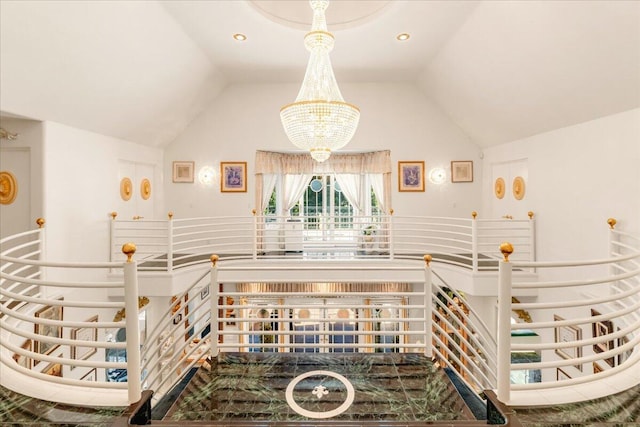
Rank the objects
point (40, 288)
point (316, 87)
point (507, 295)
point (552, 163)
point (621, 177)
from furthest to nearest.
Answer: point (552, 163) < point (40, 288) < point (621, 177) < point (316, 87) < point (507, 295)

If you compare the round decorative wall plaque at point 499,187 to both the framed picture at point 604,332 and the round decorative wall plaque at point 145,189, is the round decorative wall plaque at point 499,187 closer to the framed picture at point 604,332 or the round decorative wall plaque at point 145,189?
the framed picture at point 604,332

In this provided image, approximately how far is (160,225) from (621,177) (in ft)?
24.3

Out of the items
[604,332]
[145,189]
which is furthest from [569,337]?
[145,189]

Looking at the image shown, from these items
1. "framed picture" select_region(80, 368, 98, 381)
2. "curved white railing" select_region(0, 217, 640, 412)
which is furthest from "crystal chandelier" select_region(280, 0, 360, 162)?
"framed picture" select_region(80, 368, 98, 381)

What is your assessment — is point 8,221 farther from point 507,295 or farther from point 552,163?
point 552,163

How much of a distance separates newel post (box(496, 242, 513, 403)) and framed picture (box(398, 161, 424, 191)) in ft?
17.8

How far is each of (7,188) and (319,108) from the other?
434 cm

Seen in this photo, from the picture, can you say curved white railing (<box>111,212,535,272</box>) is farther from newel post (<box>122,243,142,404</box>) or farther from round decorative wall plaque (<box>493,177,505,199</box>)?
newel post (<box>122,243,142,404</box>)

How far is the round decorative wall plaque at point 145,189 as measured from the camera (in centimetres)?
655

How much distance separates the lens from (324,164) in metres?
7.58

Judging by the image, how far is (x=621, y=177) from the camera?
3.86 m

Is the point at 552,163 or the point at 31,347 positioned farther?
the point at 552,163

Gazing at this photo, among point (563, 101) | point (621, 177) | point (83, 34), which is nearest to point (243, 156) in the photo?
point (83, 34)

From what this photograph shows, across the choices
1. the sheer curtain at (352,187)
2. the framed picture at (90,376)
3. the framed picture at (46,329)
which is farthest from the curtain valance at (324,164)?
the framed picture at (90,376)
